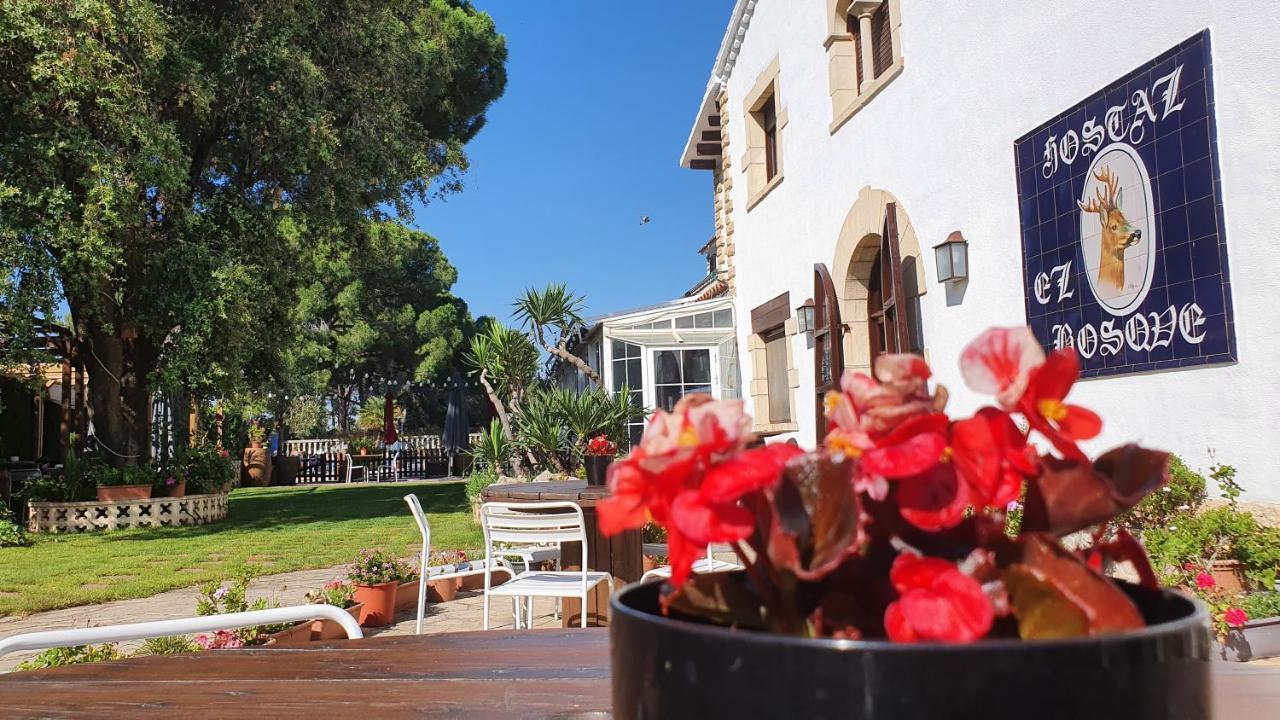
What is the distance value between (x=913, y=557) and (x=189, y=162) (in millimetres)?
10856

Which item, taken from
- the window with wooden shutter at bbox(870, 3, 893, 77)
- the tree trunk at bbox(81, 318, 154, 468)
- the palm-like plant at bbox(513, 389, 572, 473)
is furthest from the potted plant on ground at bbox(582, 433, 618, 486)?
the tree trunk at bbox(81, 318, 154, 468)

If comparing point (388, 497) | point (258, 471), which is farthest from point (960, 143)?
point (258, 471)

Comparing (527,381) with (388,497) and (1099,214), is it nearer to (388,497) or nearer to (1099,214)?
(388,497)

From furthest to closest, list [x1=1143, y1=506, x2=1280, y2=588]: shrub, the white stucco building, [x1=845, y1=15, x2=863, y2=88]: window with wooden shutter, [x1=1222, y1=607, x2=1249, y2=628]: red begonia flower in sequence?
[x1=845, y1=15, x2=863, y2=88]: window with wooden shutter, the white stucco building, [x1=1143, y1=506, x2=1280, y2=588]: shrub, [x1=1222, y1=607, x2=1249, y2=628]: red begonia flower

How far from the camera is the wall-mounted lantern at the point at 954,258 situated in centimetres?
548

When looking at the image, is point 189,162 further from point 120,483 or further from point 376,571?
point 376,571

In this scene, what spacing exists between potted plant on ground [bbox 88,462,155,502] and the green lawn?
71 cm

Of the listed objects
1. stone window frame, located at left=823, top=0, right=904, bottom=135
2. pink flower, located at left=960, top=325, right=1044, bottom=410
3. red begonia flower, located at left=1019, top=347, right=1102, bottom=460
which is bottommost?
red begonia flower, located at left=1019, top=347, right=1102, bottom=460

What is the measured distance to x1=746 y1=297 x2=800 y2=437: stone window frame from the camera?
27.7 ft

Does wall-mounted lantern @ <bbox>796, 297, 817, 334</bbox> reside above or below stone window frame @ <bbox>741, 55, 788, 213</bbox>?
below

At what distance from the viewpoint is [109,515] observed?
416 inches

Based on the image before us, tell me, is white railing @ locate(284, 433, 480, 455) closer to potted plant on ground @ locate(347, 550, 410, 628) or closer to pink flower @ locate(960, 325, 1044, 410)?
potted plant on ground @ locate(347, 550, 410, 628)

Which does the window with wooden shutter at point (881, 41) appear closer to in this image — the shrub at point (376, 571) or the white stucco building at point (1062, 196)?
the white stucco building at point (1062, 196)

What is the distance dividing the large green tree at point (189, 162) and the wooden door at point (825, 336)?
6.51 metres
